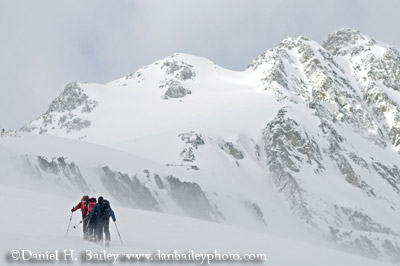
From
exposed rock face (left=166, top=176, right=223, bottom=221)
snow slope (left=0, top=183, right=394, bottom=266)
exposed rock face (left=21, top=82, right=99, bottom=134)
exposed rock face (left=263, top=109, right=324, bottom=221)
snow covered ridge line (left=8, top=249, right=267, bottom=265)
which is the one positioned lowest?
snow covered ridge line (left=8, top=249, right=267, bottom=265)

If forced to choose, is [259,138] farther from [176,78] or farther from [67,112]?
[67,112]

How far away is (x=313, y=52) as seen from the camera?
147125 mm

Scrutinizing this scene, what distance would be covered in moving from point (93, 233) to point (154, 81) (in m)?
120

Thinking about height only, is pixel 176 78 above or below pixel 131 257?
above

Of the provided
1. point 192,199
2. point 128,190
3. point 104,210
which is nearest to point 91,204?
point 104,210

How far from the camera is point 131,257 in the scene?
14.1 meters

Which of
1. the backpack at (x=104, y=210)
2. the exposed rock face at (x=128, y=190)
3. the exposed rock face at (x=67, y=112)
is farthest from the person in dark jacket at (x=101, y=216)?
the exposed rock face at (x=67, y=112)

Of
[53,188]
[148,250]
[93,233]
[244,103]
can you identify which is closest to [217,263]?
[148,250]

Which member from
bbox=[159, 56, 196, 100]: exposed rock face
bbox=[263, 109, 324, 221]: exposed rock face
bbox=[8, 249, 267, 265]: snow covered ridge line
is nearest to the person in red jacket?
bbox=[8, 249, 267, 265]: snow covered ridge line

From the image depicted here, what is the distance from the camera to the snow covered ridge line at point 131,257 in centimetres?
1210

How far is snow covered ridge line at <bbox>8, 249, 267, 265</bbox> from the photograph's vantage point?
1210cm

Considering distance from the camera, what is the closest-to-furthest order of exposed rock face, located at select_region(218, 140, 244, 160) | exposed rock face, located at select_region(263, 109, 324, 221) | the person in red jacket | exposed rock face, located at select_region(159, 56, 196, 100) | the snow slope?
Answer: the snow slope → the person in red jacket → exposed rock face, located at select_region(263, 109, 324, 221) → exposed rock face, located at select_region(218, 140, 244, 160) → exposed rock face, located at select_region(159, 56, 196, 100)

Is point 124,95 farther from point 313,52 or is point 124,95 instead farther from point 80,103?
point 313,52

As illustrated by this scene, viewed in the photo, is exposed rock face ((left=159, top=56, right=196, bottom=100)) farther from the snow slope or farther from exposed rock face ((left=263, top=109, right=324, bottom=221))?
the snow slope
